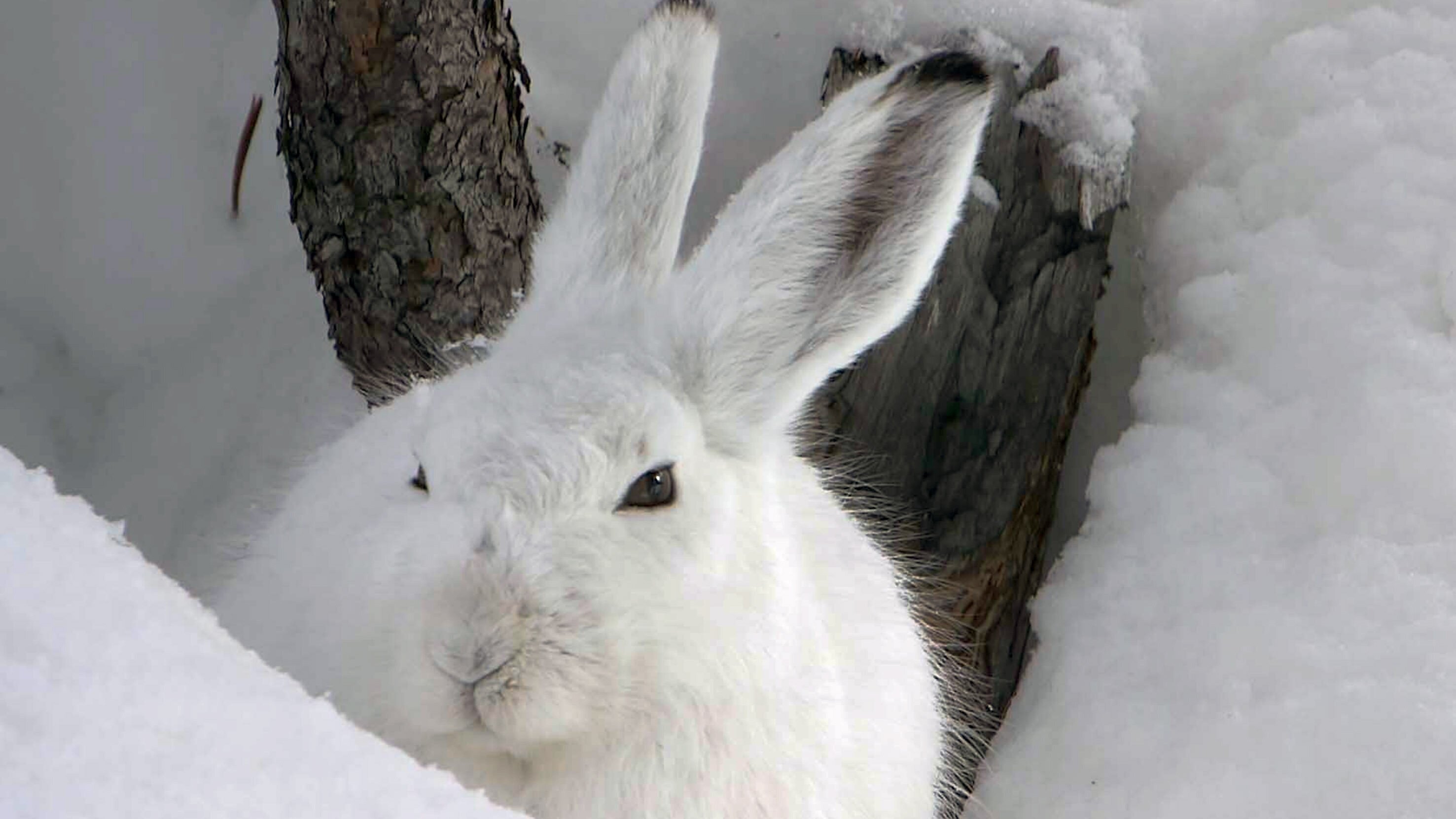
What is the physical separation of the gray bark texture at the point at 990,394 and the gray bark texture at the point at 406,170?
1053mm

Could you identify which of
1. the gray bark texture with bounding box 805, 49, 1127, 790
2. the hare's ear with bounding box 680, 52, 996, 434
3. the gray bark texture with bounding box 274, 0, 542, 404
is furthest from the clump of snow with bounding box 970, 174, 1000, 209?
the hare's ear with bounding box 680, 52, 996, 434

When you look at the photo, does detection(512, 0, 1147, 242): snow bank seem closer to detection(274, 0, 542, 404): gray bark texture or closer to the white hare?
detection(274, 0, 542, 404): gray bark texture

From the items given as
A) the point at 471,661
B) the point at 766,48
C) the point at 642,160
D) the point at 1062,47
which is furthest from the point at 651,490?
the point at 766,48

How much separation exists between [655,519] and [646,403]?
223 millimetres

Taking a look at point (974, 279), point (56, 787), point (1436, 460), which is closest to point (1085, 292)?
point (974, 279)

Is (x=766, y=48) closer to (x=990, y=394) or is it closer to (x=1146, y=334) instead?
(x=990, y=394)

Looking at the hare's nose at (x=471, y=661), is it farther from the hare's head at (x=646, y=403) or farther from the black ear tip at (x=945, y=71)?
the black ear tip at (x=945, y=71)

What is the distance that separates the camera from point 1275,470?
407cm

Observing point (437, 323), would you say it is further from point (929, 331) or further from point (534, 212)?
point (929, 331)

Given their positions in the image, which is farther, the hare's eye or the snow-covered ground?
the snow-covered ground

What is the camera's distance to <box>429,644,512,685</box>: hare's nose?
2398 millimetres

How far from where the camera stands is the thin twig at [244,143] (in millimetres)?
4977

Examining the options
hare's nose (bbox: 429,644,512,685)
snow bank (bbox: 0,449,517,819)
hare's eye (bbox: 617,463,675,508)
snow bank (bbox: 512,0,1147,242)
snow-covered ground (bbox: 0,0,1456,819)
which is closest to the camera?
snow bank (bbox: 0,449,517,819)

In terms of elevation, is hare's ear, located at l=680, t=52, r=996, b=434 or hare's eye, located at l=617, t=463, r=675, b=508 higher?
hare's ear, located at l=680, t=52, r=996, b=434
